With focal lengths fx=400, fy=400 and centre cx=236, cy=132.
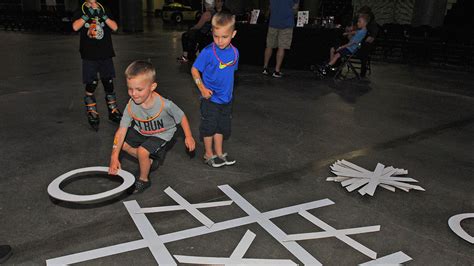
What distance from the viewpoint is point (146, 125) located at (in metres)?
3.46

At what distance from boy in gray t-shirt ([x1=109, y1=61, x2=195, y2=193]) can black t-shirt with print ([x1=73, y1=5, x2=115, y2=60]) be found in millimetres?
1708

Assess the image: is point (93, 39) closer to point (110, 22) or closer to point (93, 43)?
point (93, 43)

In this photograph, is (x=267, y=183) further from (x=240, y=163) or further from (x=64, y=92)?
(x=64, y=92)

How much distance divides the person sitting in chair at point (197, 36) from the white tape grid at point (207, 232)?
6.77 m

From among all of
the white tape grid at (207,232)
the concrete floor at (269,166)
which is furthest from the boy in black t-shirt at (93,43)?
the white tape grid at (207,232)

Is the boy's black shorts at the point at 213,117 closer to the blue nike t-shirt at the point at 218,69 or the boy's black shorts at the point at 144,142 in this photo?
the blue nike t-shirt at the point at 218,69

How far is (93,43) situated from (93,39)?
0.05m

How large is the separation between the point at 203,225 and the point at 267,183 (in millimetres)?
964

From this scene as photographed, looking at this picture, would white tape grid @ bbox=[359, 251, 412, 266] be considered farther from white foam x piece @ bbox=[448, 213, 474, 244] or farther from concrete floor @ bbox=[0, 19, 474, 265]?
white foam x piece @ bbox=[448, 213, 474, 244]

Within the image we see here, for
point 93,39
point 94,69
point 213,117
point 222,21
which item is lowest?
point 213,117

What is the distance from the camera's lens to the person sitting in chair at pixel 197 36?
947cm

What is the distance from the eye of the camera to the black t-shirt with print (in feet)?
15.5

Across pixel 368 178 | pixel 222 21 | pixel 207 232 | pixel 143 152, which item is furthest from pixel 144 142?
pixel 368 178

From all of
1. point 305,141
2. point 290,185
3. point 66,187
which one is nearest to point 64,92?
point 66,187
